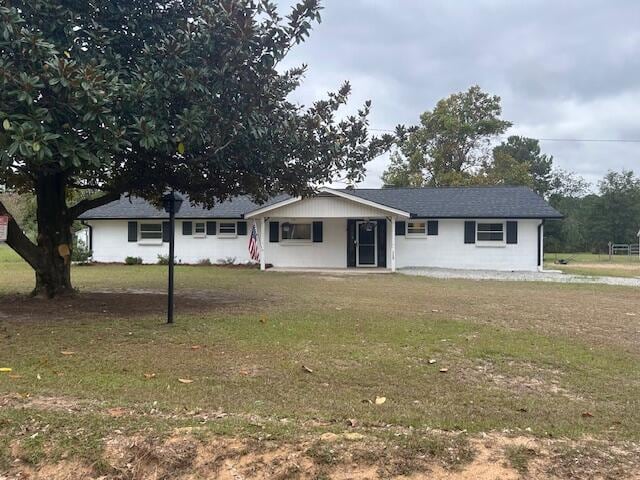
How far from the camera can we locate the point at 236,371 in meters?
5.52

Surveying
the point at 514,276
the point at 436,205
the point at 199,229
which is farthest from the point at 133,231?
the point at 514,276

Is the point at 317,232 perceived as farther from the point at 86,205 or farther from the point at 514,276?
the point at 86,205

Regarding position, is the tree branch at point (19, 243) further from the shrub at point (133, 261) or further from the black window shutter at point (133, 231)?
the black window shutter at point (133, 231)

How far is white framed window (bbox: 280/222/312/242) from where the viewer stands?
22.2 m

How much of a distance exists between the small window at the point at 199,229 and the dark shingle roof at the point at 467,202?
6659 mm

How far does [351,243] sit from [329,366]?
16.5 m

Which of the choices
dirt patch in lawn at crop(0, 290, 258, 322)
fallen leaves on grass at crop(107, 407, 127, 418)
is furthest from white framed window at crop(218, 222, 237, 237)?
fallen leaves on grass at crop(107, 407, 127, 418)

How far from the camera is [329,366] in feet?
18.8

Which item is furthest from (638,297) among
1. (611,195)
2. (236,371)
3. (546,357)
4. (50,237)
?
(611,195)

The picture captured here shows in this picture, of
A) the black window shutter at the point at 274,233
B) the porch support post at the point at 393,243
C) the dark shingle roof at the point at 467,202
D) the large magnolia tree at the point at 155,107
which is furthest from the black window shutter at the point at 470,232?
the large magnolia tree at the point at 155,107

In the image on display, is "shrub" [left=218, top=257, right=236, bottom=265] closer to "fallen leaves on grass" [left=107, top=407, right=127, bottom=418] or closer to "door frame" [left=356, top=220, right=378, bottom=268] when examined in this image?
"door frame" [left=356, top=220, right=378, bottom=268]

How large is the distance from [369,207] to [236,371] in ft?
48.8

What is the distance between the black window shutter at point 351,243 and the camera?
22031 mm

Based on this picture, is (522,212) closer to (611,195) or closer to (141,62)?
(141,62)
